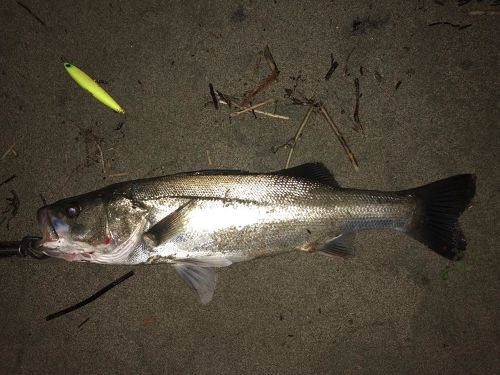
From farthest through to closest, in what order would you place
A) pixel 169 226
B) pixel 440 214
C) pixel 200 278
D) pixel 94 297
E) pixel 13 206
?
1. pixel 13 206
2. pixel 94 297
3. pixel 200 278
4. pixel 440 214
5. pixel 169 226

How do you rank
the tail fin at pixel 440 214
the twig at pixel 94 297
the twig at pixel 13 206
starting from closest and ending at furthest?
the tail fin at pixel 440 214
the twig at pixel 94 297
the twig at pixel 13 206

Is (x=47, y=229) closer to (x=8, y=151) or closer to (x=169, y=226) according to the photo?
(x=169, y=226)

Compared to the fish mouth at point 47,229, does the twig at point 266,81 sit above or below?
above

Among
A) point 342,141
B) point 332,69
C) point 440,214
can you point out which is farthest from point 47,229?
point 440,214

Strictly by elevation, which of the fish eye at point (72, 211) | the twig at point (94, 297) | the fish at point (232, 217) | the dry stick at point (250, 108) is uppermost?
the dry stick at point (250, 108)

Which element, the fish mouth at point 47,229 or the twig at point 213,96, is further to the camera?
the twig at point 213,96

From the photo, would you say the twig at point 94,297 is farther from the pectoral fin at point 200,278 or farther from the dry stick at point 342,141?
the dry stick at point 342,141

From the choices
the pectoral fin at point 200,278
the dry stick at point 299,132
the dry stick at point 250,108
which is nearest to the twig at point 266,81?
the dry stick at point 250,108
